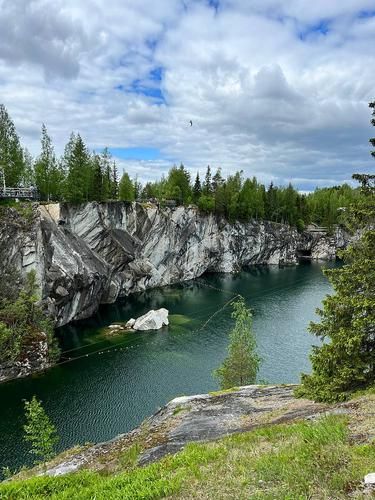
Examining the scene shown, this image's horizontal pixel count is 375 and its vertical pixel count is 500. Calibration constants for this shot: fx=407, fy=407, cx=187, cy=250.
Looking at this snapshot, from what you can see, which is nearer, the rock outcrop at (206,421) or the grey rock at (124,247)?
the rock outcrop at (206,421)

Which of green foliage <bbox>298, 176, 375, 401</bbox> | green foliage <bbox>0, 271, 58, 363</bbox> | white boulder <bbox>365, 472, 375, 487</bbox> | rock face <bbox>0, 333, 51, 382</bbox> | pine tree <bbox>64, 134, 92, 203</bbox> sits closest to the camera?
white boulder <bbox>365, 472, 375, 487</bbox>

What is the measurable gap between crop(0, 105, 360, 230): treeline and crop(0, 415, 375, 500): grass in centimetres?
1135

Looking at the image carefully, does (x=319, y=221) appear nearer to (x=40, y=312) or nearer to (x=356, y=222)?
(x=40, y=312)

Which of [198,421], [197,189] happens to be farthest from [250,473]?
[197,189]

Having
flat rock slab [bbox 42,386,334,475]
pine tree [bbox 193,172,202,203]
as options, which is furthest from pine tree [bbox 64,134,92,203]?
flat rock slab [bbox 42,386,334,475]

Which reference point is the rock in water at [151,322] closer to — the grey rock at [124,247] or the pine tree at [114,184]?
the grey rock at [124,247]

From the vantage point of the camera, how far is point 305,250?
451ft

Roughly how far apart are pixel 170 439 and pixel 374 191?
40.8 ft

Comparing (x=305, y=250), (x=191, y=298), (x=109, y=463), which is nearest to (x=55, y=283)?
(x=191, y=298)

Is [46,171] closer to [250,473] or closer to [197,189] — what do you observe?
[197,189]

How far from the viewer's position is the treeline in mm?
66250

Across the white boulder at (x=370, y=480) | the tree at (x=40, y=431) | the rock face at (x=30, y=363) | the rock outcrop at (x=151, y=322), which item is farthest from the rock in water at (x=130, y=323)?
the white boulder at (x=370, y=480)

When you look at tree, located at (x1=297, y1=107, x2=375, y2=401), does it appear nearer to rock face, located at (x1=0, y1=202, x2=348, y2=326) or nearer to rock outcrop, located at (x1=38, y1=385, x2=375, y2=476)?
rock outcrop, located at (x1=38, y1=385, x2=375, y2=476)

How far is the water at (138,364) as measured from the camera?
34.2m
